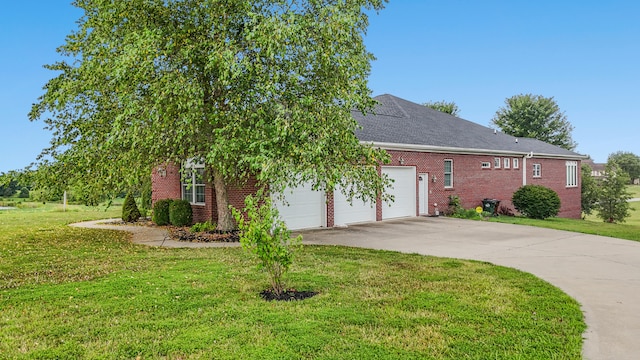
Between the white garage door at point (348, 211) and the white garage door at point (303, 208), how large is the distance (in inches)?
22.9

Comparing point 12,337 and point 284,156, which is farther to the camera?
point 284,156

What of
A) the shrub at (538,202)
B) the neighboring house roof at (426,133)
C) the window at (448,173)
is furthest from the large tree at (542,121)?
the window at (448,173)

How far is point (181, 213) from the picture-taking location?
16078mm

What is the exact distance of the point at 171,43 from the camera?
10.4 metres

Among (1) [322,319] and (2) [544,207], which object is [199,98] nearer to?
(1) [322,319]

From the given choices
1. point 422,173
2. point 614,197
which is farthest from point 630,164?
point 422,173

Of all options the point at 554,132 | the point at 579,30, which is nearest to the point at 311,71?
the point at 579,30

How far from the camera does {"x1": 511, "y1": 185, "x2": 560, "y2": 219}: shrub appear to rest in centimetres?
2105

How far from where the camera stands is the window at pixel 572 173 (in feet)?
94.4

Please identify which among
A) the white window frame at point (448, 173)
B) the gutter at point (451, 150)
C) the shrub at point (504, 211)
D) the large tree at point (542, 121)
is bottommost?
the shrub at point (504, 211)

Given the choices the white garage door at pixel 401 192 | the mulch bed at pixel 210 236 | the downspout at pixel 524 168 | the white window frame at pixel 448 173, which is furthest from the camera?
the downspout at pixel 524 168

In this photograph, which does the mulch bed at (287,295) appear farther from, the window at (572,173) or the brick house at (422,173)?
the window at (572,173)

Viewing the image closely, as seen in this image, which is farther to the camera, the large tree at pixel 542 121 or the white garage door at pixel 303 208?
the large tree at pixel 542 121

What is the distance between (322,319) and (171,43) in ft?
26.8
